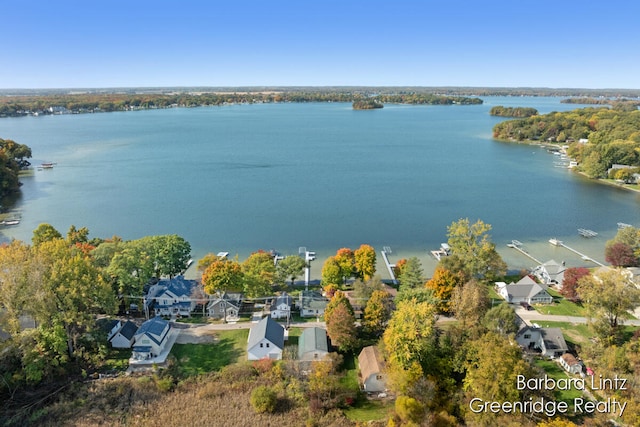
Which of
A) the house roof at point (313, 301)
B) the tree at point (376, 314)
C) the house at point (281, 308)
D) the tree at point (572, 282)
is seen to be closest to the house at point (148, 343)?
the house at point (281, 308)

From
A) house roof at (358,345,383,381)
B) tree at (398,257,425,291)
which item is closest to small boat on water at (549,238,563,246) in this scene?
tree at (398,257,425,291)

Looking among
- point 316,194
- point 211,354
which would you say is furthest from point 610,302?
point 316,194

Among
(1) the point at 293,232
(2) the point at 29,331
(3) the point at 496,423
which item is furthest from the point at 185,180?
(3) the point at 496,423

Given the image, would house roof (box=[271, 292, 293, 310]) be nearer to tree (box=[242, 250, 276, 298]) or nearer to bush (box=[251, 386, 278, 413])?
tree (box=[242, 250, 276, 298])

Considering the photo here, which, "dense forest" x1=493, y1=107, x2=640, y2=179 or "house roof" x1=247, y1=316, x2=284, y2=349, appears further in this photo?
"dense forest" x1=493, y1=107, x2=640, y2=179

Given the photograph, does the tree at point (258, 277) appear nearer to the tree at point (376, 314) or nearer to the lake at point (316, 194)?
the tree at point (376, 314)

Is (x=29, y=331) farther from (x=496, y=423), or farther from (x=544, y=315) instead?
(x=544, y=315)
